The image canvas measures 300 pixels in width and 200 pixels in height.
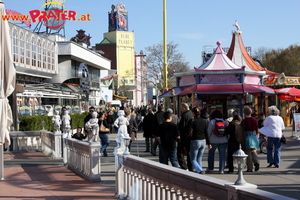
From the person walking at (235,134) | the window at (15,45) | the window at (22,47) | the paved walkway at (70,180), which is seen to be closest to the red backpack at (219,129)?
the person walking at (235,134)

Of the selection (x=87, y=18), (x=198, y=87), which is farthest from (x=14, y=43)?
(x=87, y=18)

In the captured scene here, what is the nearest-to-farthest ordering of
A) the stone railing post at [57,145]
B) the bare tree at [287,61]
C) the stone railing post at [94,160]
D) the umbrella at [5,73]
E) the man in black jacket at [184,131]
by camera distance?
the stone railing post at [94,160], the umbrella at [5,73], the man in black jacket at [184,131], the stone railing post at [57,145], the bare tree at [287,61]

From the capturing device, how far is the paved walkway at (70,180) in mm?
8680

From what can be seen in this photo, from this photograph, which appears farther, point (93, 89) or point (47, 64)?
point (93, 89)

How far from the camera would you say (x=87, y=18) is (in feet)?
47.0

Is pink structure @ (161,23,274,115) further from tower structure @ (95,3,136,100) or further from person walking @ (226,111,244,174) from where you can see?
tower structure @ (95,3,136,100)

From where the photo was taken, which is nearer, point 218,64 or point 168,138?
point 168,138

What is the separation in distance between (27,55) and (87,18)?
75.3ft

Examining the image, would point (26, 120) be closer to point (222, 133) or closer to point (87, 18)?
point (87, 18)

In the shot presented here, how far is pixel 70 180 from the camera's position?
10.5 m

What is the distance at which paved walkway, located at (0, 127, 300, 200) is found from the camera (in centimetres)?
868

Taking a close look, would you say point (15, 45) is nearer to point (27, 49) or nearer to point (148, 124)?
point (27, 49)

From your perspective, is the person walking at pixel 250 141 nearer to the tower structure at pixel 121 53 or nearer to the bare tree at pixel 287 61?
the bare tree at pixel 287 61

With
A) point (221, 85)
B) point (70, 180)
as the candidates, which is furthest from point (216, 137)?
point (221, 85)
